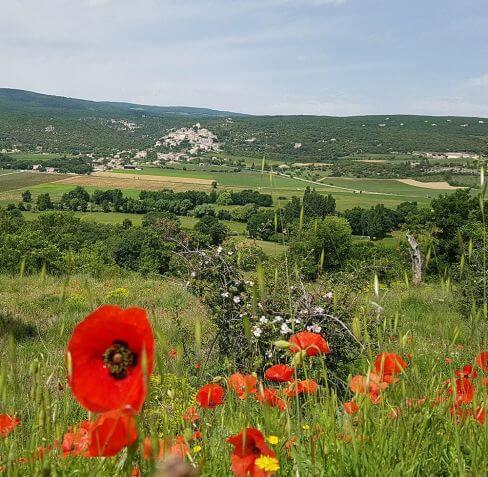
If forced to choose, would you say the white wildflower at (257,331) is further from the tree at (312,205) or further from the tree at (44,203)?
the tree at (44,203)

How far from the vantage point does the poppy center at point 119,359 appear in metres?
1.00

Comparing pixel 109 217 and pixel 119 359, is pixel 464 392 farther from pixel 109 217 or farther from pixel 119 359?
pixel 109 217

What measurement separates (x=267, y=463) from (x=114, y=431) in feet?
1.49

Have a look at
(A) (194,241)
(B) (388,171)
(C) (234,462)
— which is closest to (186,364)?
(A) (194,241)

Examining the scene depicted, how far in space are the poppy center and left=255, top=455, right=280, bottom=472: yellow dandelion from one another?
16.2 inches

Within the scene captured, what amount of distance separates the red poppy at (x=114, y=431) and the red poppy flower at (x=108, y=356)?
1.1 inches

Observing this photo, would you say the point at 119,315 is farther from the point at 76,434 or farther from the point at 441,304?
the point at 441,304

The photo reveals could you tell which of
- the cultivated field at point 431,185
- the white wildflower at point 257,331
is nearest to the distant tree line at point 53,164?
the cultivated field at point 431,185

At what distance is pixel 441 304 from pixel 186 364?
22.3ft

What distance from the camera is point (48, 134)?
18875 cm

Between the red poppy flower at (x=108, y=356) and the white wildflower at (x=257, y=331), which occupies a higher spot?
the red poppy flower at (x=108, y=356)

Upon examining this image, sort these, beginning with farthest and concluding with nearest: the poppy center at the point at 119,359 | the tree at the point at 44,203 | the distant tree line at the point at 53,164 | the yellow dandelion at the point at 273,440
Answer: the distant tree line at the point at 53,164
the tree at the point at 44,203
the yellow dandelion at the point at 273,440
the poppy center at the point at 119,359

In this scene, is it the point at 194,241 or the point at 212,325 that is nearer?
the point at 212,325

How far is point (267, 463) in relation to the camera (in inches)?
47.0
